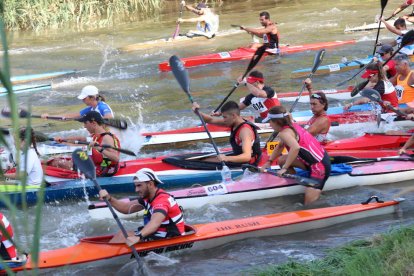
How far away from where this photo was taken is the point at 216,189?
7770mm

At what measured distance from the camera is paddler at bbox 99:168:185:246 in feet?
19.7

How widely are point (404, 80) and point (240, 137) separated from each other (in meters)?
3.80

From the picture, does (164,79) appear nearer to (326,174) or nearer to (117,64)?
(117,64)

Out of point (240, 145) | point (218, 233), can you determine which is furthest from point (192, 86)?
point (218, 233)

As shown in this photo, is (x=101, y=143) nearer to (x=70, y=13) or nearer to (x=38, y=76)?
(x=38, y=76)

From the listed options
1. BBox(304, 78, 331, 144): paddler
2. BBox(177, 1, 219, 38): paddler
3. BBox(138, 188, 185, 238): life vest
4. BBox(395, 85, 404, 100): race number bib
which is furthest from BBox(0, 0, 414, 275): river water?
BBox(304, 78, 331, 144): paddler

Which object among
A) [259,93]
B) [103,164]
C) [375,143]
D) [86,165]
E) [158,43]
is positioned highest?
[86,165]

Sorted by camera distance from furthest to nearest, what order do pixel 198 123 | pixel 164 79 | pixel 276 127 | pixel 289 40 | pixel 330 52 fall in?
pixel 289 40 < pixel 330 52 < pixel 164 79 < pixel 198 123 < pixel 276 127

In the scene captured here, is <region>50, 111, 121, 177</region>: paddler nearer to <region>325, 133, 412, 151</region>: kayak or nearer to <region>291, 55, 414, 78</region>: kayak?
<region>325, 133, 412, 151</region>: kayak

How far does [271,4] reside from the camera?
26.3 meters

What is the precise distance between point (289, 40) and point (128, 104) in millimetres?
7092

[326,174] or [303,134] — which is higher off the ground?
[303,134]

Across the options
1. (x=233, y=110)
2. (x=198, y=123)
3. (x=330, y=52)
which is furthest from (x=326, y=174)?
(x=330, y=52)

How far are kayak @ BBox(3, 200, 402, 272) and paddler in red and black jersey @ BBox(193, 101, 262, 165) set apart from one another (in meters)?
1.35
